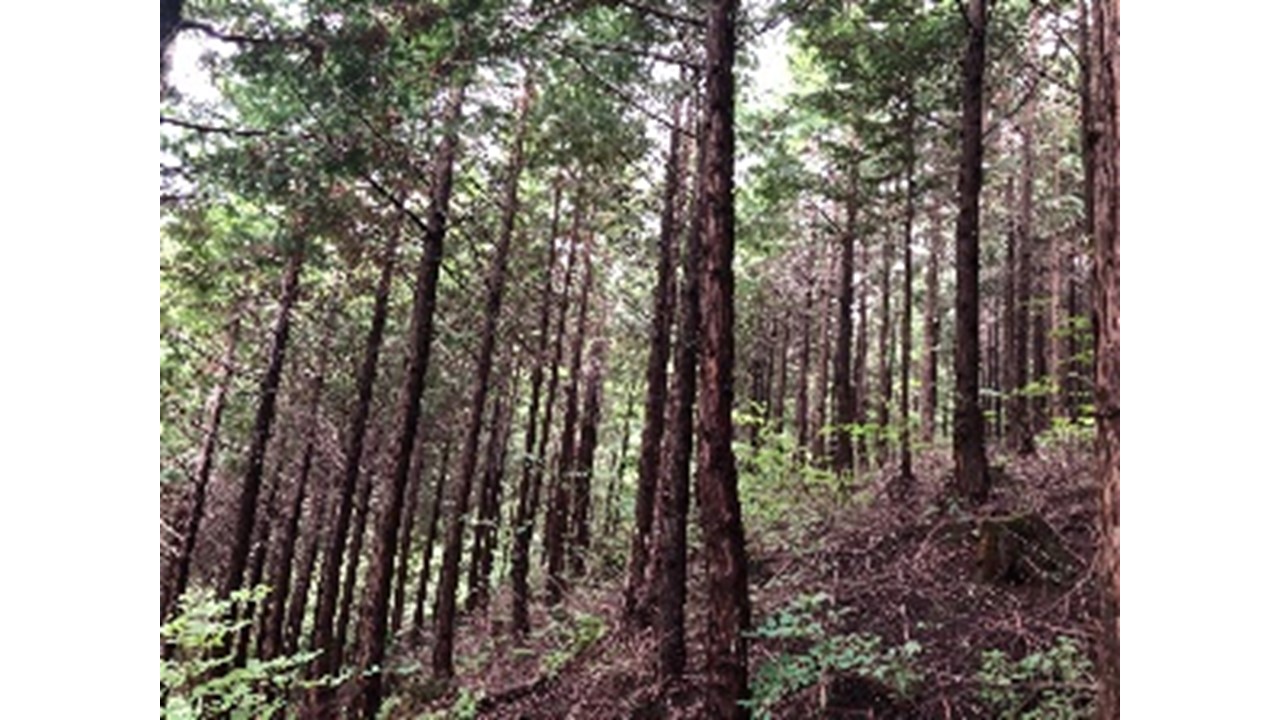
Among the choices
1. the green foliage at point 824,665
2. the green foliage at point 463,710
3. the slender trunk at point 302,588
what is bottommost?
the slender trunk at point 302,588

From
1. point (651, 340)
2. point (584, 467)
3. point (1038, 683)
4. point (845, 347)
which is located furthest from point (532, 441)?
point (1038, 683)

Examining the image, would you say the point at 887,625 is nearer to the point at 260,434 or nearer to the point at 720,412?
the point at 720,412

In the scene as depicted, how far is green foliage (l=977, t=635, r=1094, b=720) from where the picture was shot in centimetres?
495

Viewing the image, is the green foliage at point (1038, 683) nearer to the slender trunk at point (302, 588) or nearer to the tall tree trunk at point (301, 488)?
the tall tree trunk at point (301, 488)

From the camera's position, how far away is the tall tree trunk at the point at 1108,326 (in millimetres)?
2977

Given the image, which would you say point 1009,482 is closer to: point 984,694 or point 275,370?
point 984,694

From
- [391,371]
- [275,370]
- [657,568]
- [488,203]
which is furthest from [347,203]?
[391,371]

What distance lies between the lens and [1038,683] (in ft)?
15.8

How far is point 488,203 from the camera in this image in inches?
523

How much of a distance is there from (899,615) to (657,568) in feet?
10.3

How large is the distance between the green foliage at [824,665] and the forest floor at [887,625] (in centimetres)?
2

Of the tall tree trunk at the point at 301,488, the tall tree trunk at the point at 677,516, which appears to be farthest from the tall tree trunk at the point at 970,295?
the tall tree trunk at the point at 301,488

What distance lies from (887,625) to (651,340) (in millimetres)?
5600
